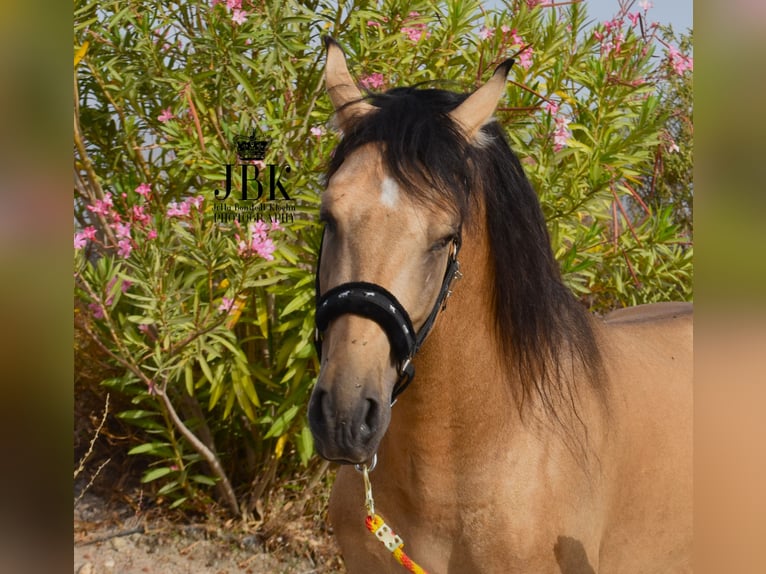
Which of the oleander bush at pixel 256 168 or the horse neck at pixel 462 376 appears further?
the oleander bush at pixel 256 168

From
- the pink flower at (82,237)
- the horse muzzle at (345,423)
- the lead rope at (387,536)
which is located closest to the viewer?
the horse muzzle at (345,423)

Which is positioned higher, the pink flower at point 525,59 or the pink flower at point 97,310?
the pink flower at point 525,59

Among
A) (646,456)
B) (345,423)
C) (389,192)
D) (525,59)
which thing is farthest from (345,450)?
(525,59)

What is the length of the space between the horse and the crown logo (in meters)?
1.33

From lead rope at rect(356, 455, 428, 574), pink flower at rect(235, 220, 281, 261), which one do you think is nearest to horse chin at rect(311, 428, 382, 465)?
lead rope at rect(356, 455, 428, 574)

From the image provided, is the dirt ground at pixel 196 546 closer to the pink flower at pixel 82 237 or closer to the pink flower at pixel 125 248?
the pink flower at pixel 125 248

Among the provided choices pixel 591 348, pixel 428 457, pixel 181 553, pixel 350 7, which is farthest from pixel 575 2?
pixel 181 553

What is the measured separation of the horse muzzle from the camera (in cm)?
142

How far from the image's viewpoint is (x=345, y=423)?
1424 millimetres

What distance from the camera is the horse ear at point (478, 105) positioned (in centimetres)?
175

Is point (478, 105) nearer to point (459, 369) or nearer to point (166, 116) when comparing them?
point (459, 369)

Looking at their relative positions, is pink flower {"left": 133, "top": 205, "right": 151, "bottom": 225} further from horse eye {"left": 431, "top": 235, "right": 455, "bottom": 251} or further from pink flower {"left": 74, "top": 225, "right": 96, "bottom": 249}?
horse eye {"left": 431, "top": 235, "right": 455, "bottom": 251}

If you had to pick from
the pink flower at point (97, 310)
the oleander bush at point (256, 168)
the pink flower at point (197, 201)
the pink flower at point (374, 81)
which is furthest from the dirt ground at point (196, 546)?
the pink flower at point (374, 81)
